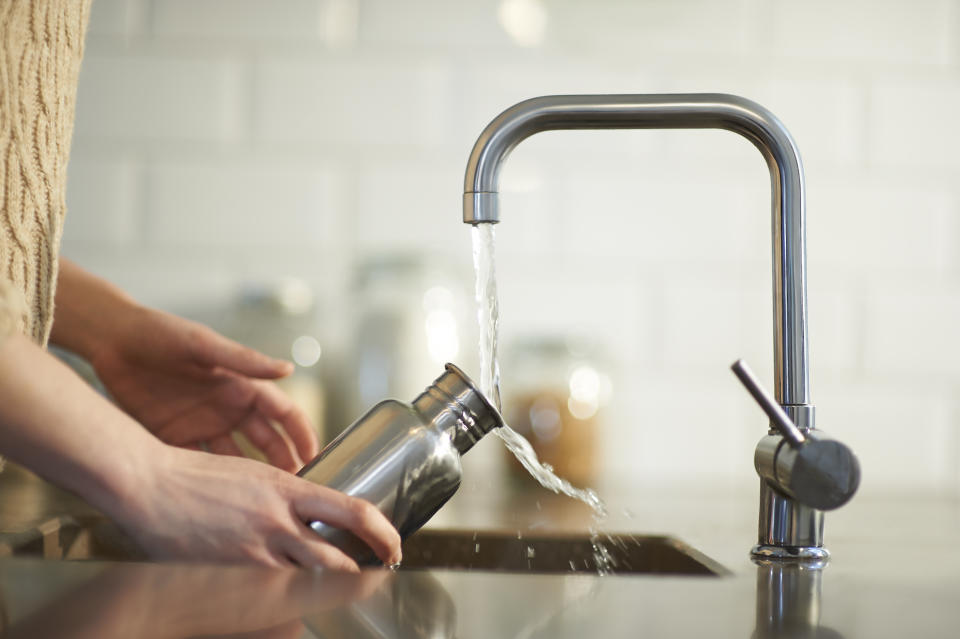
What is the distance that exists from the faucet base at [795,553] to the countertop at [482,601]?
1 cm

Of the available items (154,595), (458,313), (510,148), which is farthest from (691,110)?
(458,313)

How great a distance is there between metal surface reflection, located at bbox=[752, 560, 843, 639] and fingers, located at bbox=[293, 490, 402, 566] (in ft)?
0.71

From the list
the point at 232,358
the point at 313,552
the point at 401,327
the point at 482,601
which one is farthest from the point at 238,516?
the point at 401,327

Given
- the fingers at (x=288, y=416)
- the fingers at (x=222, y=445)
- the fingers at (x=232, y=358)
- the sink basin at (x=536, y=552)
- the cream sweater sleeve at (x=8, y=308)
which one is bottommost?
the sink basin at (x=536, y=552)

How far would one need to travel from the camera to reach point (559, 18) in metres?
1.33

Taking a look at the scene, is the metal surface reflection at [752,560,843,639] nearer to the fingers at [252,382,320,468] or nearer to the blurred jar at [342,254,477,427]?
the fingers at [252,382,320,468]

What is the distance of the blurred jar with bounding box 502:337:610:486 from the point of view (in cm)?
123

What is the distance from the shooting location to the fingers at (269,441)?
92 cm

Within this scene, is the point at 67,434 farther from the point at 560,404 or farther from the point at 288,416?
the point at 560,404

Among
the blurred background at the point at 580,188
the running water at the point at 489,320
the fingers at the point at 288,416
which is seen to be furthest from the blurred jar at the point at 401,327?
the running water at the point at 489,320

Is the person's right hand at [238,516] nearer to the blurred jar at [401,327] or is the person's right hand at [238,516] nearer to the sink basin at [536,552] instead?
the sink basin at [536,552]

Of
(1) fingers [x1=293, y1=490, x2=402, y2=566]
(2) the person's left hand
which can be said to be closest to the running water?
(1) fingers [x1=293, y1=490, x2=402, y2=566]

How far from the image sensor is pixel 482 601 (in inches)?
20.0

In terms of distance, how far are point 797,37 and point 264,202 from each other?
30.2 inches
